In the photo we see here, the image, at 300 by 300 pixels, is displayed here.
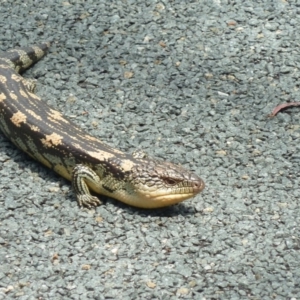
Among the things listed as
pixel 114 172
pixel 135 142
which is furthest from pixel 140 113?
pixel 114 172

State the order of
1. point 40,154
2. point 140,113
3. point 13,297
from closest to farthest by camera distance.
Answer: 1. point 13,297
2. point 40,154
3. point 140,113

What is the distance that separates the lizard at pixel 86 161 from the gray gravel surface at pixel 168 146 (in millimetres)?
157

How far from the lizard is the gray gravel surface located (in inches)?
6.2

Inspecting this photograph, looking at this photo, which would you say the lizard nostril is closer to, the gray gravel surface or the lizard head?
the lizard head

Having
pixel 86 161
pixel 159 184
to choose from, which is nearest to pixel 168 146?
pixel 159 184

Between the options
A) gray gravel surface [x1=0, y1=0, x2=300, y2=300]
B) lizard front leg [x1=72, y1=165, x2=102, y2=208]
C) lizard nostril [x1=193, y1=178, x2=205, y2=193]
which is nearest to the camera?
gray gravel surface [x1=0, y1=0, x2=300, y2=300]

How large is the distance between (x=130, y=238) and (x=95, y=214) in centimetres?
51

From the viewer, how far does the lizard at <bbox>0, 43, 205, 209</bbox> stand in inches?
317

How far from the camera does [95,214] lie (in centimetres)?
805

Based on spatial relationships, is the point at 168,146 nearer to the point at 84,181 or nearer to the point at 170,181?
the point at 170,181

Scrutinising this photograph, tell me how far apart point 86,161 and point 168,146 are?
0.97 m

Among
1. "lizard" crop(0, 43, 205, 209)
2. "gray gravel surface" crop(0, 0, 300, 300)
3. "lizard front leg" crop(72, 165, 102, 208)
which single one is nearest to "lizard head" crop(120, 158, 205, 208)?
"lizard" crop(0, 43, 205, 209)

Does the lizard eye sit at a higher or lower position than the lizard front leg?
higher

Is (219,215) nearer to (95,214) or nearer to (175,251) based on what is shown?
(175,251)
